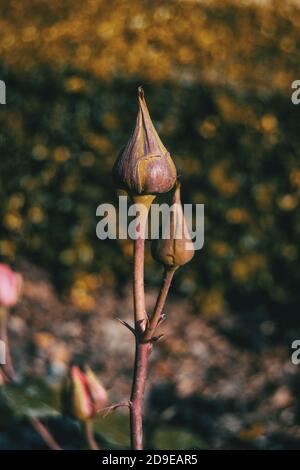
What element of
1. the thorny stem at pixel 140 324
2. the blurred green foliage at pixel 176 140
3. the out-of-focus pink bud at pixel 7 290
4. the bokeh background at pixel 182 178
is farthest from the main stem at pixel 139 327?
the blurred green foliage at pixel 176 140

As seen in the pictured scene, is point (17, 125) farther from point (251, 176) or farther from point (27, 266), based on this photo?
point (251, 176)

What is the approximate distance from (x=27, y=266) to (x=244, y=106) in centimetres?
117

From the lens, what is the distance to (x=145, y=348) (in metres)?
0.93

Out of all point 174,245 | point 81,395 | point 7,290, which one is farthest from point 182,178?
point 174,245

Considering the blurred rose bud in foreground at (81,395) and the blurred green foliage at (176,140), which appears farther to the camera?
the blurred green foliage at (176,140)

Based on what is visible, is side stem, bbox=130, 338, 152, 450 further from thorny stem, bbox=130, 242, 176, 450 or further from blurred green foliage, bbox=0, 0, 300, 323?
blurred green foliage, bbox=0, 0, 300, 323

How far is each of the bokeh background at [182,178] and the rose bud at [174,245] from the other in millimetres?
1842

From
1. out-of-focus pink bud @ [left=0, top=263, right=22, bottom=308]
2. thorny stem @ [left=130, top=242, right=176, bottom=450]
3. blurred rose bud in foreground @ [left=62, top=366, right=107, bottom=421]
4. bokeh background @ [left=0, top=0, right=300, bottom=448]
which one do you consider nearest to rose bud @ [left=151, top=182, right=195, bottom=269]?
thorny stem @ [left=130, top=242, right=176, bottom=450]

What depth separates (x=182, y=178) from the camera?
2920 millimetres

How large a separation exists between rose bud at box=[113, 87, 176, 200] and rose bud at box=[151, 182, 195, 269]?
6 cm

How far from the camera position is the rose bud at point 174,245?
960 millimetres

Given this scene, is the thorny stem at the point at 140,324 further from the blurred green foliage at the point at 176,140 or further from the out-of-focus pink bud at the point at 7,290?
the blurred green foliage at the point at 176,140
